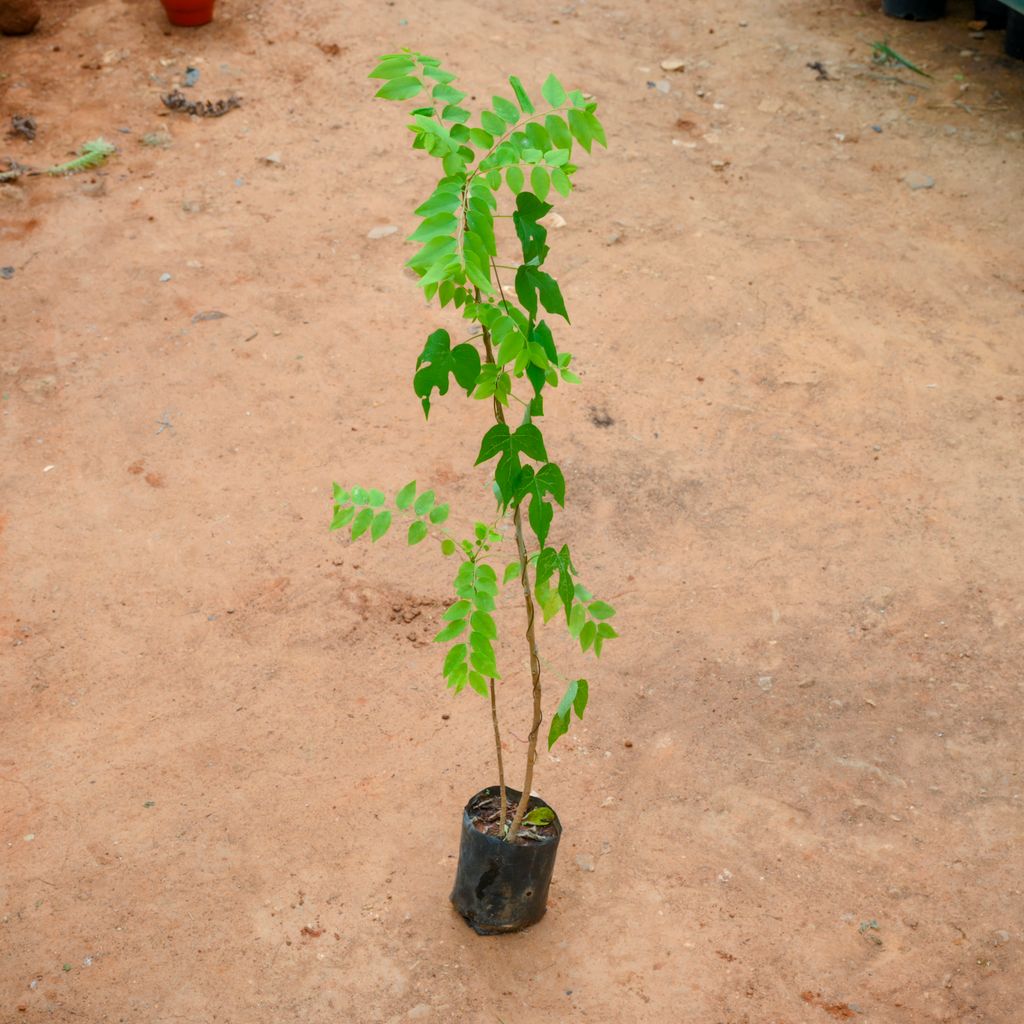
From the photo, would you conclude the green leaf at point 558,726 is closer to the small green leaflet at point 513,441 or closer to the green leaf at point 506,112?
the small green leaflet at point 513,441

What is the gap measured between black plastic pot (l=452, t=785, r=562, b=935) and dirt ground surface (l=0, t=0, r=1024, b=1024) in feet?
0.26

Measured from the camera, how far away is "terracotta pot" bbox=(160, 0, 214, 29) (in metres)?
7.79

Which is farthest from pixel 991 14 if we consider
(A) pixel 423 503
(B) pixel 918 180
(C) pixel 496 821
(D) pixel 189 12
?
(C) pixel 496 821

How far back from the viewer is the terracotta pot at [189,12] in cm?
779

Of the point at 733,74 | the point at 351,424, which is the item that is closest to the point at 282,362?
the point at 351,424

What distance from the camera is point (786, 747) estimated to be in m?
4.02

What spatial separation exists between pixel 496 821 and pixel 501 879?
6.6 inches

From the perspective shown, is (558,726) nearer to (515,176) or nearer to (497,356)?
(497,356)

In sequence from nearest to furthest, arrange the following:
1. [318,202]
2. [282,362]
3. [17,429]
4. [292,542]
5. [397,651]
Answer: [397,651] → [292,542] → [17,429] → [282,362] → [318,202]

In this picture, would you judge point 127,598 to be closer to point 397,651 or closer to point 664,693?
point 397,651

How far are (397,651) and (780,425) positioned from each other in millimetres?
2065

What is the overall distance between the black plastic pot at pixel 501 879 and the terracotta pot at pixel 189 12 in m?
6.27

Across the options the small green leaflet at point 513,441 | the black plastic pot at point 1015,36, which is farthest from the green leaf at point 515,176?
the black plastic pot at point 1015,36

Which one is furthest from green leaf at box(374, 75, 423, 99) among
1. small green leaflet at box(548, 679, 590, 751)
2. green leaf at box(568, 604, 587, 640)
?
small green leaflet at box(548, 679, 590, 751)
